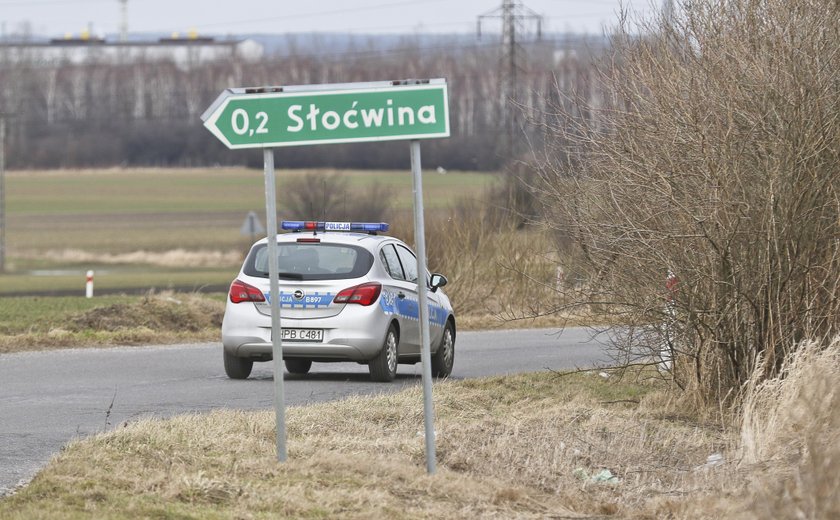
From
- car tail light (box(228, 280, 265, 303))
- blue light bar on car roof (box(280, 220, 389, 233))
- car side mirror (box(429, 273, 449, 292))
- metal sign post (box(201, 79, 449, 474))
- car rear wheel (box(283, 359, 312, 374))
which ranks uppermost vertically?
metal sign post (box(201, 79, 449, 474))

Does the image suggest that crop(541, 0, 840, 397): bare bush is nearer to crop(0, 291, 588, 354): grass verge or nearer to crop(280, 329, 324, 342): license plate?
crop(280, 329, 324, 342): license plate

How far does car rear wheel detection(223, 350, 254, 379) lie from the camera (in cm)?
1697

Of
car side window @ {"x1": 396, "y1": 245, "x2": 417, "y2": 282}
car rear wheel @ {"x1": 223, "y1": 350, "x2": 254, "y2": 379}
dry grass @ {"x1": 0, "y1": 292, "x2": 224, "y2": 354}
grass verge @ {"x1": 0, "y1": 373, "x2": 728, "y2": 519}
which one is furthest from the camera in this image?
dry grass @ {"x1": 0, "y1": 292, "x2": 224, "y2": 354}

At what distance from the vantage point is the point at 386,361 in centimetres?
1664

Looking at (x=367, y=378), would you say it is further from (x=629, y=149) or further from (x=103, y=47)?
(x=103, y=47)

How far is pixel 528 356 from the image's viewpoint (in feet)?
69.2

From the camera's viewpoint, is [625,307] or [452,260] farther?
[452,260]

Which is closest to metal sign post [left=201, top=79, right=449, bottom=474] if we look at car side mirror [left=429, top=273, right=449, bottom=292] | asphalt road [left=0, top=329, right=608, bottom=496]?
asphalt road [left=0, top=329, right=608, bottom=496]

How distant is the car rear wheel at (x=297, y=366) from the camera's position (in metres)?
18.3

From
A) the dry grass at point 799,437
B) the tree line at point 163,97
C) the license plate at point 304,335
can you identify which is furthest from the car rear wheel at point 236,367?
the tree line at point 163,97

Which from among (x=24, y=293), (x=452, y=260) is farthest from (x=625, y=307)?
(x=24, y=293)

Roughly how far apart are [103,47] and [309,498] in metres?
159

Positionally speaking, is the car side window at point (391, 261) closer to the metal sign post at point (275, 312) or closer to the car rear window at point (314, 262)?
the car rear window at point (314, 262)

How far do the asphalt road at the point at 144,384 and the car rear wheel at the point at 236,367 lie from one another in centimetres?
12
